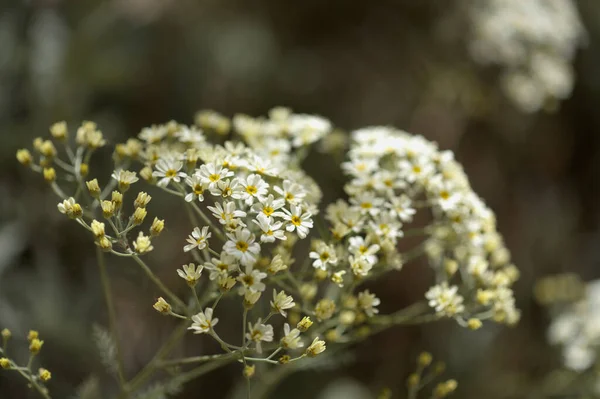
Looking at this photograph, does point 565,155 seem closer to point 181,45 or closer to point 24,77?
point 181,45

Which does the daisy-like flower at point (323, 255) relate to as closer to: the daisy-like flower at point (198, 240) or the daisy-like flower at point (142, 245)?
the daisy-like flower at point (198, 240)

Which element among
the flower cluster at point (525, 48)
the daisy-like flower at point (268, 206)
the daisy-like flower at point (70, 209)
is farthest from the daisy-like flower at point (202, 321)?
the flower cluster at point (525, 48)

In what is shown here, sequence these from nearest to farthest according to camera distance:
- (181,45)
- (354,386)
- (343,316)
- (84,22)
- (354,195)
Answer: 1. (343,316)
2. (354,195)
3. (354,386)
4. (84,22)
5. (181,45)

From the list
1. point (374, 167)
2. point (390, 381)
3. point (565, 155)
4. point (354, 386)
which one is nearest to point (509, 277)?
point (374, 167)

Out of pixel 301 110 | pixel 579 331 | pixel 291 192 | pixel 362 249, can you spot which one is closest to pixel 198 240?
pixel 291 192

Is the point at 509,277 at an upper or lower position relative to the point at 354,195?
upper

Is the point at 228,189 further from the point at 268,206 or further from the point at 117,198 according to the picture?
the point at 117,198
